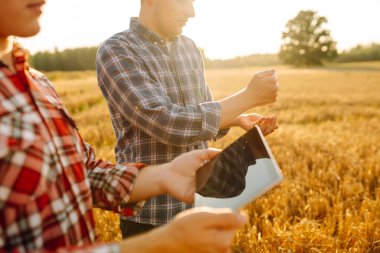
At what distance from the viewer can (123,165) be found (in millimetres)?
1271

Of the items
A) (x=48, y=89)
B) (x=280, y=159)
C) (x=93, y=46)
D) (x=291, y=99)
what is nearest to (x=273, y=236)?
(x=48, y=89)

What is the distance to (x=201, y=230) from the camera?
80cm

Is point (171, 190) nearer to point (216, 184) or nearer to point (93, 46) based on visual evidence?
point (216, 184)

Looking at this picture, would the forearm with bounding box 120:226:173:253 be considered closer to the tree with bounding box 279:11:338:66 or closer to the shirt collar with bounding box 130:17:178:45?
the shirt collar with bounding box 130:17:178:45

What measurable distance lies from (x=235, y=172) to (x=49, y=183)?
55 centimetres

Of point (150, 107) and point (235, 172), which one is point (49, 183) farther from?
point (150, 107)

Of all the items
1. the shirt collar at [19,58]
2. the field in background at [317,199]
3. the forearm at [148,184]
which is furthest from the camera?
the field in background at [317,199]

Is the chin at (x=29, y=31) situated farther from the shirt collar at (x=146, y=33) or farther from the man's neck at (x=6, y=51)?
the shirt collar at (x=146, y=33)

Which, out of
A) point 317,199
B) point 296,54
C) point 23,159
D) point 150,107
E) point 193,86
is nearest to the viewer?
point 23,159

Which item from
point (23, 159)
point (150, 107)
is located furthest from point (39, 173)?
point (150, 107)

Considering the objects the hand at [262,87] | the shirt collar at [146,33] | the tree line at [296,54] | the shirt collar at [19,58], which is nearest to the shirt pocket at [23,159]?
the shirt collar at [19,58]

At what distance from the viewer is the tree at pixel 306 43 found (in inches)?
2453

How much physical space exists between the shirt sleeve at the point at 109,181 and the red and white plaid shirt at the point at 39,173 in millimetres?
88

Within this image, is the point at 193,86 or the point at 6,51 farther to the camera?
the point at 193,86
